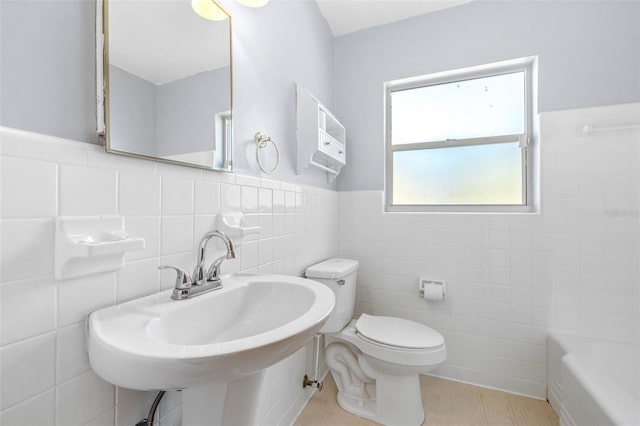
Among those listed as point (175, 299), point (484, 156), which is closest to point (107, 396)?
point (175, 299)

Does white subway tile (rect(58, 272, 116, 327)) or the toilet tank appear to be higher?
white subway tile (rect(58, 272, 116, 327))

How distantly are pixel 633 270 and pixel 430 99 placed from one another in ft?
5.05

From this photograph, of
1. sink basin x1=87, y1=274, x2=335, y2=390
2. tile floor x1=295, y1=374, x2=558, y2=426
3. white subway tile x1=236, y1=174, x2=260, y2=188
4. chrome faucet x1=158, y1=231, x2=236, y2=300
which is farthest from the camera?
tile floor x1=295, y1=374, x2=558, y2=426

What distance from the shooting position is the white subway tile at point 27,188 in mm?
486

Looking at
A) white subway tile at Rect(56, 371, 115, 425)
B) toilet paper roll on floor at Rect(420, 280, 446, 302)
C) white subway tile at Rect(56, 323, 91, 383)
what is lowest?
toilet paper roll on floor at Rect(420, 280, 446, 302)

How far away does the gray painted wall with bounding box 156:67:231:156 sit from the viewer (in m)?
0.81

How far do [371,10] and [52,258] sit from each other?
2.19 metres

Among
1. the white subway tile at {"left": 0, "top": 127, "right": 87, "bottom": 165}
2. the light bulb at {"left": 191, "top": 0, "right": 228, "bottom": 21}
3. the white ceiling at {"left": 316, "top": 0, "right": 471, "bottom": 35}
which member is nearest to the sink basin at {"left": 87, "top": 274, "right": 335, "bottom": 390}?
the white subway tile at {"left": 0, "top": 127, "right": 87, "bottom": 165}

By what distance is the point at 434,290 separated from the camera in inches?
70.2

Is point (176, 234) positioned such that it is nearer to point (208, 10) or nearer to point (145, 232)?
point (145, 232)

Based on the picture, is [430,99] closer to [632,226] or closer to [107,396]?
[632,226]

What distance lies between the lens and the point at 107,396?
640 mm

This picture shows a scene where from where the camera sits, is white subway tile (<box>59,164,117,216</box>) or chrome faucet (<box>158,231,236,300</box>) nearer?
white subway tile (<box>59,164,117,216</box>)

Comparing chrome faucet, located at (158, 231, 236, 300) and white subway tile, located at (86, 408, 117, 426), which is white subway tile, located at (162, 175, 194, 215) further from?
white subway tile, located at (86, 408, 117, 426)
